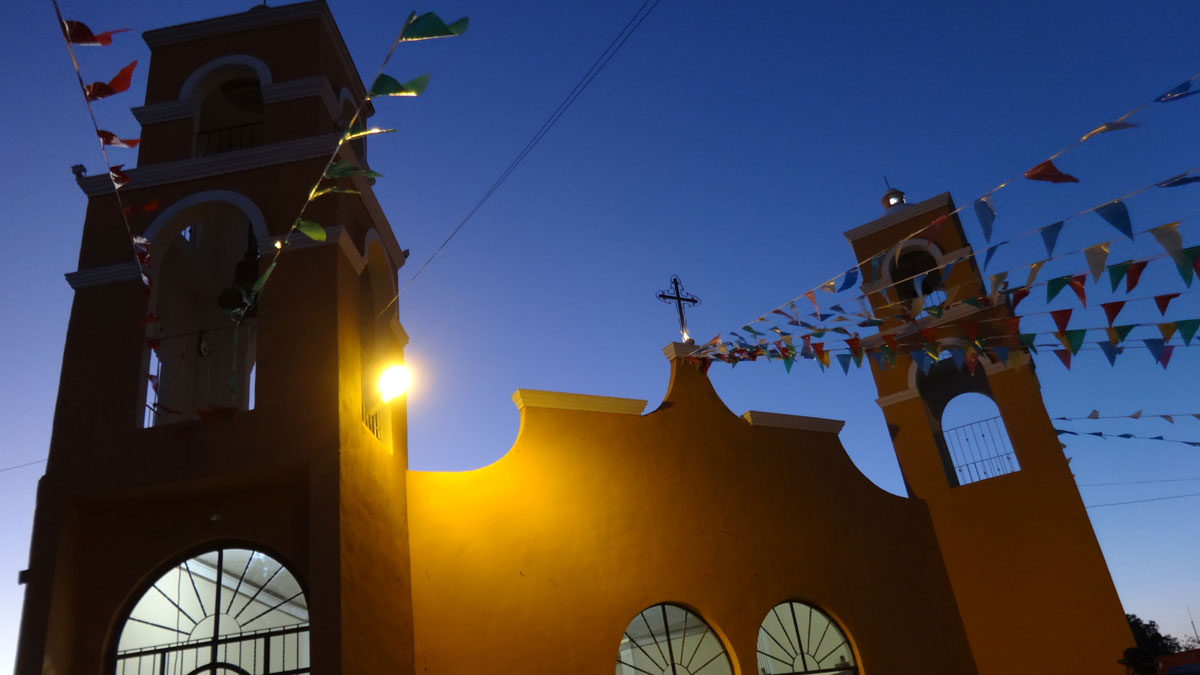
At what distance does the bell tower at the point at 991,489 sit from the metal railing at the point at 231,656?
6.24 meters

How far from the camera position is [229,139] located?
31.9ft

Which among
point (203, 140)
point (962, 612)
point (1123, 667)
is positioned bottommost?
point (1123, 667)

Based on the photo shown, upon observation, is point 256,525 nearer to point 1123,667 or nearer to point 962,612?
point 962,612

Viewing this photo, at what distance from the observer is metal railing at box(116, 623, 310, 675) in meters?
7.13

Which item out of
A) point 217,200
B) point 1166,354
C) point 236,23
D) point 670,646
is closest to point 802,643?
point 670,646

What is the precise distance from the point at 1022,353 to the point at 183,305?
332 inches

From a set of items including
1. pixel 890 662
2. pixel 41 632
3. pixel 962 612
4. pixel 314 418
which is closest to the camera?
pixel 41 632

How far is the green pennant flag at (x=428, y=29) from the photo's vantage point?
5.13m

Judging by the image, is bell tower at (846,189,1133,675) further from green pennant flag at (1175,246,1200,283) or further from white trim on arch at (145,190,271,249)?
white trim on arch at (145,190,271,249)

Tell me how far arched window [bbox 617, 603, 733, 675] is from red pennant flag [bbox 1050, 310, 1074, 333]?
471cm

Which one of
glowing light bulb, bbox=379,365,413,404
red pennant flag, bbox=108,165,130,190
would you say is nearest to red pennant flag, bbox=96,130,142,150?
red pennant flag, bbox=108,165,130,190

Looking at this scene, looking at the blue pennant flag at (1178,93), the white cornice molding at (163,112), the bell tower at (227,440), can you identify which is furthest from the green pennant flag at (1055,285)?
the white cornice molding at (163,112)

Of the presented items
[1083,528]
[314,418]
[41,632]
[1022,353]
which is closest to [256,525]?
[314,418]

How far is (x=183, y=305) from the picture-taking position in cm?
952
